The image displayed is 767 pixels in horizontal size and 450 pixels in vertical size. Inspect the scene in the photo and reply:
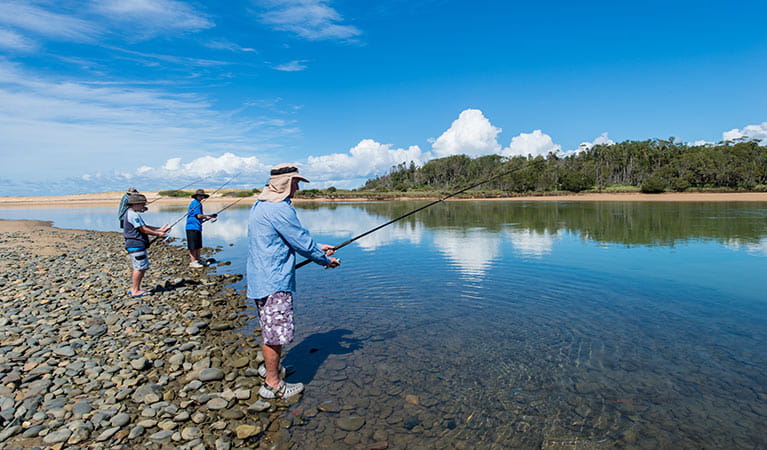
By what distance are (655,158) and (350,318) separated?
379ft

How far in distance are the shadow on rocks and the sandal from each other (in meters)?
0.38

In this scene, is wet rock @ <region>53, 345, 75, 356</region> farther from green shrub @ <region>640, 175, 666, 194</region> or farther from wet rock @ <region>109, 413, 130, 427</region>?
green shrub @ <region>640, 175, 666, 194</region>

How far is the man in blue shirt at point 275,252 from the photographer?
4.71 m

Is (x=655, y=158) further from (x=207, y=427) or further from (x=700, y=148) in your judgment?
(x=207, y=427)

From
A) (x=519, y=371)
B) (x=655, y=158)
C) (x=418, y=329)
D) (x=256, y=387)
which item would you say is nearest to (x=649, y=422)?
(x=519, y=371)

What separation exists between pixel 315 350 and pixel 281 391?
5.16ft

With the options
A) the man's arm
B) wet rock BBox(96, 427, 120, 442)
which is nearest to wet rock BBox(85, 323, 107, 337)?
wet rock BBox(96, 427, 120, 442)

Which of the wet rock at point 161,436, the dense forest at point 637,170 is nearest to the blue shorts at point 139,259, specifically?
the wet rock at point 161,436

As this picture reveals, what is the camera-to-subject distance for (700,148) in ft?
343

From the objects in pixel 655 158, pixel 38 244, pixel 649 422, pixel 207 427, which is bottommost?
pixel 649 422

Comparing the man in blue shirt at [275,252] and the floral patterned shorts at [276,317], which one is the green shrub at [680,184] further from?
the floral patterned shorts at [276,317]

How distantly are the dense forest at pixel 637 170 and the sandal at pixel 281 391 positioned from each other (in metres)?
64.8

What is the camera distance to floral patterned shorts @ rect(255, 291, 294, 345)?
4.78 metres

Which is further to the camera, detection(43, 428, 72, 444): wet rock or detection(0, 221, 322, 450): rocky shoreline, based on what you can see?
detection(0, 221, 322, 450): rocky shoreline
